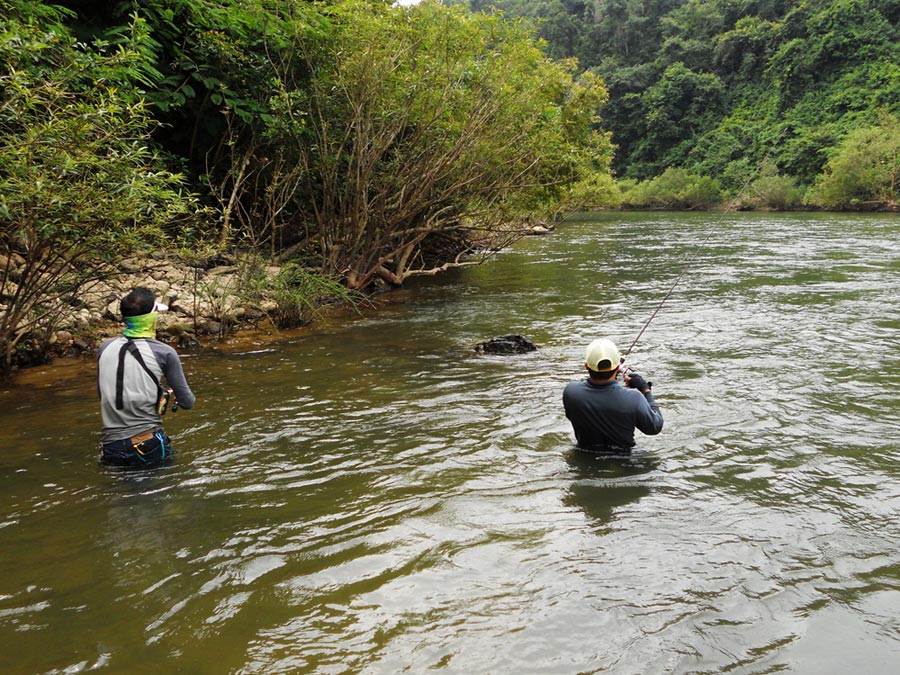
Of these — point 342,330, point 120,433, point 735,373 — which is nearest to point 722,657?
point 120,433

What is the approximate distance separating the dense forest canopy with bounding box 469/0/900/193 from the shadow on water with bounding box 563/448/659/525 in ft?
163

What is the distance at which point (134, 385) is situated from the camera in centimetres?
518

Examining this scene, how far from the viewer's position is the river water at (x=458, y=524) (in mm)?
3438

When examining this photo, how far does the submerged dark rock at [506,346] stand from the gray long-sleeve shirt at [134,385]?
18.8ft

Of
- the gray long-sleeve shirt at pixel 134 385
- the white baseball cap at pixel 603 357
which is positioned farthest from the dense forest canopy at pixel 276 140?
the white baseball cap at pixel 603 357

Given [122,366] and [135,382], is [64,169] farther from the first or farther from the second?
[135,382]

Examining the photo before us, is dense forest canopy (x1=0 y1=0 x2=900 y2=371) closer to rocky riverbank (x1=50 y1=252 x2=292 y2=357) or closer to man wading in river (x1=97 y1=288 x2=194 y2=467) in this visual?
rocky riverbank (x1=50 y1=252 x2=292 y2=357)

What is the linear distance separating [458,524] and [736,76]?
7895cm

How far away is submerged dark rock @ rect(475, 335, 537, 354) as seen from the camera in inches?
407

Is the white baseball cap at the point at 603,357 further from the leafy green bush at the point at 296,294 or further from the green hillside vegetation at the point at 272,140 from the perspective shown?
the leafy green bush at the point at 296,294

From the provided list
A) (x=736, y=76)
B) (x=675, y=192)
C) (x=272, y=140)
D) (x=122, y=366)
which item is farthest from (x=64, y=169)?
(x=736, y=76)

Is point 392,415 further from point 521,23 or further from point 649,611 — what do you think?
point 521,23

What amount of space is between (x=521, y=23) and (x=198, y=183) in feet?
29.0

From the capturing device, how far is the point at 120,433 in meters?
5.29
